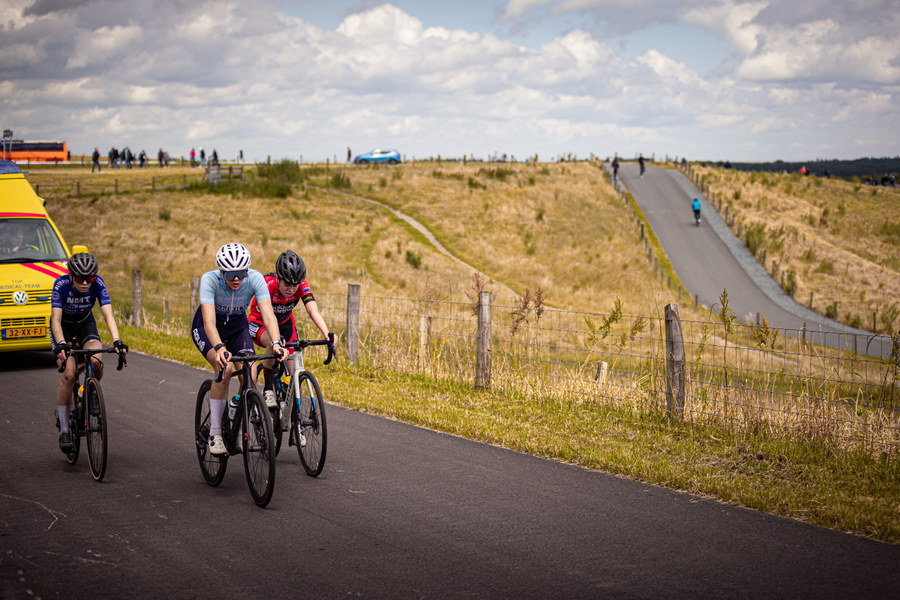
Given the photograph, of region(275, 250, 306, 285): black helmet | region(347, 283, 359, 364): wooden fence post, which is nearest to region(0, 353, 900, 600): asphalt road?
region(275, 250, 306, 285): black helmet

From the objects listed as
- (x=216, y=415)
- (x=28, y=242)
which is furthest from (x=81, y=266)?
(x=28, y=242)

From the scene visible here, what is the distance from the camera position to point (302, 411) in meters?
6.27

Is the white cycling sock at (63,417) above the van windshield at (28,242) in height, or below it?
below

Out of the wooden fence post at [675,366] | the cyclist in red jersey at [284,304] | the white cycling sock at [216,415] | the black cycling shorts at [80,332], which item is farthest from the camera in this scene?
the wooden fence post at [675,366]

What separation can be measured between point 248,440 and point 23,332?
8.73m

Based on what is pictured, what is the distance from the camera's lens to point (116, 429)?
26.5ft

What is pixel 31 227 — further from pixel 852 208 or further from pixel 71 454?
pixel 852 208

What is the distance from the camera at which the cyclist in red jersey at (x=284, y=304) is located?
6.41 metres

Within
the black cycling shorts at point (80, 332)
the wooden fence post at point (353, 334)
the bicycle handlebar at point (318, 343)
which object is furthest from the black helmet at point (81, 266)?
the wooden fence post at point (353, 334)

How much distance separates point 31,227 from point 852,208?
55.5m

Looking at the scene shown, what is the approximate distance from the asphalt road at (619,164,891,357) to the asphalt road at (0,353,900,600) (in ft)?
65.3

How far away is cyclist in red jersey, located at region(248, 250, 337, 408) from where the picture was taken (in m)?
6.41

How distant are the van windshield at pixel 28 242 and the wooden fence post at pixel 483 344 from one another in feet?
28.6

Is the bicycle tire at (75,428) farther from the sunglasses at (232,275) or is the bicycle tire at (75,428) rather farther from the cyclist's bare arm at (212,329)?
the sunglasses at (232,275)
